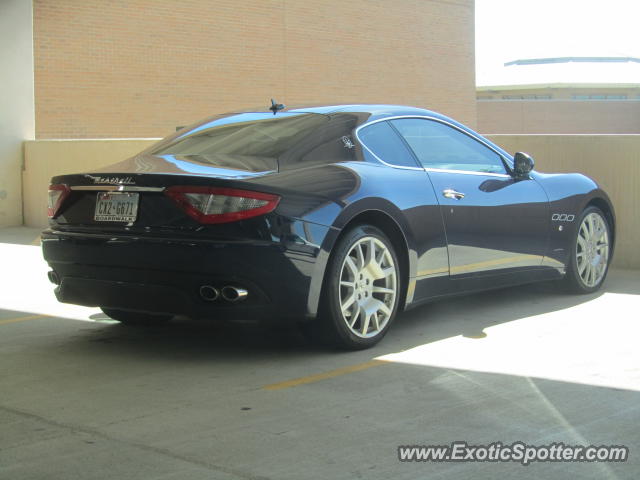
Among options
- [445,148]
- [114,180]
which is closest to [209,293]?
[114,180]

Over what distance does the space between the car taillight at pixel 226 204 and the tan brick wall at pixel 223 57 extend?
17.7m

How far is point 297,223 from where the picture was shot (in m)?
5.24

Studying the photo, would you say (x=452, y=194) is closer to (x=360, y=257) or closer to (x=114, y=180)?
(x=360, y=257)

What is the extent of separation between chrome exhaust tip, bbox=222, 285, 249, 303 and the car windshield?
0.80m

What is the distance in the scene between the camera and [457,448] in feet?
12.8

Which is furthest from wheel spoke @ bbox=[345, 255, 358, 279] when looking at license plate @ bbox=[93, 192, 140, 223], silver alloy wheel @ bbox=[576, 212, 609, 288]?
silver alloy wheel @ bbox=[576, 212, 609, 288]

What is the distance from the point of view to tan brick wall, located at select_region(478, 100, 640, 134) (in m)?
51.4

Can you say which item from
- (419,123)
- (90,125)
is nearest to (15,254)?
(419,123)

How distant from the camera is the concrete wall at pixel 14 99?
13.7m

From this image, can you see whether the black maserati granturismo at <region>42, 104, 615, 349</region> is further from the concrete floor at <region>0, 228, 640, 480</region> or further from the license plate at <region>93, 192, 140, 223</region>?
the concrete floor at <region>0, 228, 640, 480</region>

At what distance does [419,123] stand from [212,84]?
19.1m

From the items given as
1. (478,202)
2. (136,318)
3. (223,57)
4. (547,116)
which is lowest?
(136,318)

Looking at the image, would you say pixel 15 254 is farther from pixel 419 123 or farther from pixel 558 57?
pixel 558 57

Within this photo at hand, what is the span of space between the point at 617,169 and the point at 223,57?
1704 cm
